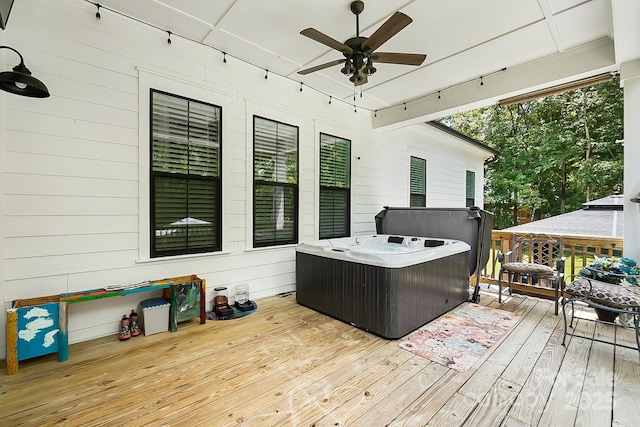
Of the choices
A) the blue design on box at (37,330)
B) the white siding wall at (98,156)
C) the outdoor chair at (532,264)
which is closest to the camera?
the blue design on box at (37,330)

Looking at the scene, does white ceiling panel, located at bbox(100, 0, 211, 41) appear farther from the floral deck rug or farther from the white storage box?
the floral deck rug

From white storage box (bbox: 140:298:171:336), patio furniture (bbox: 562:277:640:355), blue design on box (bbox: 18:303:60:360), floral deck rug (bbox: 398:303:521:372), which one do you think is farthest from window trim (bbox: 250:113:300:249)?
patio furniture (bbox: 562:277:640:355)

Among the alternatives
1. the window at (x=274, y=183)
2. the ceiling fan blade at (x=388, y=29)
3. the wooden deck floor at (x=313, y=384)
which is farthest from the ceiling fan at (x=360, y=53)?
the wooden deck floor at (x=313, y=384)

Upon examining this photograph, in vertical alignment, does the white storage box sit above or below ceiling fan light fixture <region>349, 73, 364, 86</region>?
below

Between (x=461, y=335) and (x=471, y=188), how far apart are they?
286 inches

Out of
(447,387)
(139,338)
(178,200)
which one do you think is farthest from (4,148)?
(447,387)

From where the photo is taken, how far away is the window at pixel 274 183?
3.81 metres

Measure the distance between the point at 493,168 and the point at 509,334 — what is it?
439 inches

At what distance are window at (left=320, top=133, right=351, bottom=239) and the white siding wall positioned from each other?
1248 mm

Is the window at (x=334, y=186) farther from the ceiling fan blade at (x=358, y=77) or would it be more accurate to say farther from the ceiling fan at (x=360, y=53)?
the ceiling fan at (x=360, y=53)

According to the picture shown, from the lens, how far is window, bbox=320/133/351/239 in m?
4.68

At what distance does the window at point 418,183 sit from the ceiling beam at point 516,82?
1681mm

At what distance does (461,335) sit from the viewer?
2812 mm

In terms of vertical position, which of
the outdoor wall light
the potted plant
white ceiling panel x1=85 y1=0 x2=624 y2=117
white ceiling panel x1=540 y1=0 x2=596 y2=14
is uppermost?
white ceiling panel x1=85 y1=0 x2=624 y2=117
